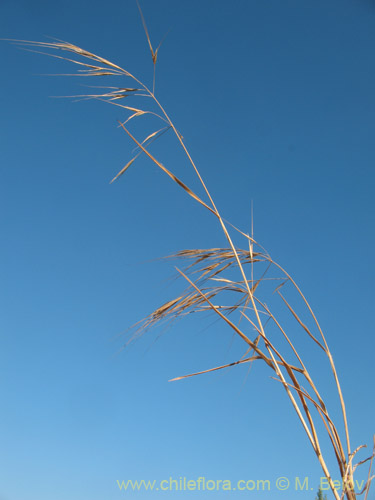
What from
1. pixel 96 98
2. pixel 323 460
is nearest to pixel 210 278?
pixel 323 460

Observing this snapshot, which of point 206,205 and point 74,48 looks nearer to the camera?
point 206,205

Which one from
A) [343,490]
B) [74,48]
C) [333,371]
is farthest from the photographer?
[74,48]

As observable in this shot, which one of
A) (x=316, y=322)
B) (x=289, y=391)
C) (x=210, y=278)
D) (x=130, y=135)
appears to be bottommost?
(x=289, y=391)

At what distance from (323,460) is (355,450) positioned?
0.24 ft

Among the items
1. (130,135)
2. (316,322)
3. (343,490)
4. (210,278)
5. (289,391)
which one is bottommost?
(343,490)

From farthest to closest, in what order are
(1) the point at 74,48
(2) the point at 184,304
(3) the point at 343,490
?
(1) the point at 74,48
(2) the point at 184,304
(3) the point at 343,490

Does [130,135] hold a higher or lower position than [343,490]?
higher

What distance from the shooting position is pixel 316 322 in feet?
3.40

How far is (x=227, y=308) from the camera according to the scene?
43.1 inches

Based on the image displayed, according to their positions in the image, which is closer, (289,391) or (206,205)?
(289,391)

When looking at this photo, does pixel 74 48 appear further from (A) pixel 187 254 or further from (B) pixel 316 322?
(B) pixel 316 322

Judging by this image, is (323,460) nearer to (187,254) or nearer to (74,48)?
(187,254)

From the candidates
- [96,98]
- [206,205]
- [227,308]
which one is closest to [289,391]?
[227,308]

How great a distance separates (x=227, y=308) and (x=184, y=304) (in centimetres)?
12
